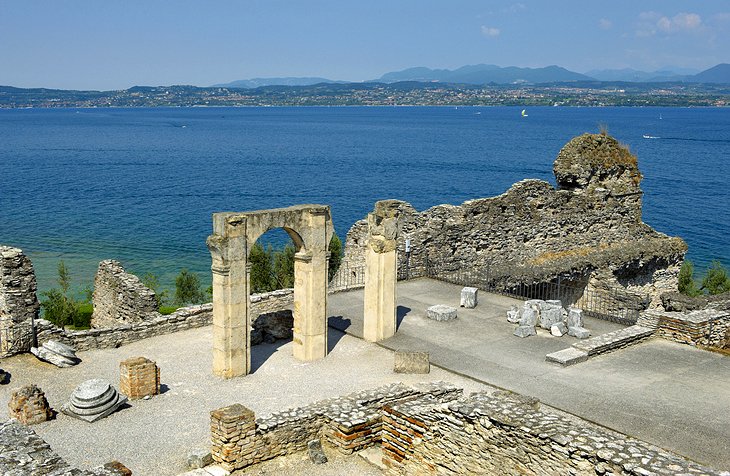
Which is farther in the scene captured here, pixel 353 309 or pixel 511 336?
pixel 353 309

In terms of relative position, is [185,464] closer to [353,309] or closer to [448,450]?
[448,450]

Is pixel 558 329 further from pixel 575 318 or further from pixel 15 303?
pixel 15 303

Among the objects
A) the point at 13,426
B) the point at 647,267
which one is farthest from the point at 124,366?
the point at 647,267

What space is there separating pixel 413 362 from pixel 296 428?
394cm

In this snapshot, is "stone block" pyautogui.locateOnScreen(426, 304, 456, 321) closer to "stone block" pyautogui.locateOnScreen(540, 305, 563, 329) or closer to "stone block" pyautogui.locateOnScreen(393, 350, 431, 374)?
"stone block" pyautogui.locateOnScreen(540, 305, 563, 329)

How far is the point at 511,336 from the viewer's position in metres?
17.7

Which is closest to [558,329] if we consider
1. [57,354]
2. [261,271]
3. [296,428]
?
[296,428]

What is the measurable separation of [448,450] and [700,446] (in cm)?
420

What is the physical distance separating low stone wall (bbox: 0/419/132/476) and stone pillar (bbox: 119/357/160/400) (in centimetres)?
416

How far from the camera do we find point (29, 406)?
1280 centimetres

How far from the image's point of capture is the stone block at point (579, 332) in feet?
57.6

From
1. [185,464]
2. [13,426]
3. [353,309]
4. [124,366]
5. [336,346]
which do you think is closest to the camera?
[13,426]

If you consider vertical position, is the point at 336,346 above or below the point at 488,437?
below

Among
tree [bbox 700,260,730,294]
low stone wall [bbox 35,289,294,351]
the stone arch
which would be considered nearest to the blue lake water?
tree [bbox 700,260,730,294]
